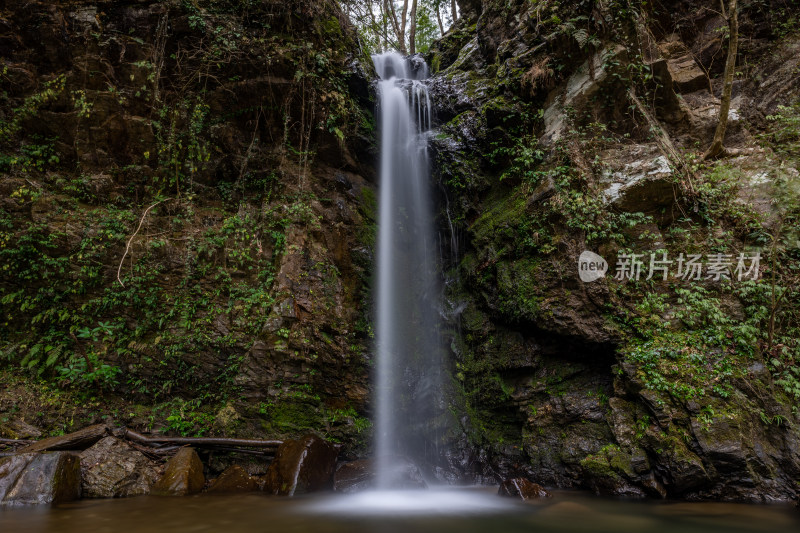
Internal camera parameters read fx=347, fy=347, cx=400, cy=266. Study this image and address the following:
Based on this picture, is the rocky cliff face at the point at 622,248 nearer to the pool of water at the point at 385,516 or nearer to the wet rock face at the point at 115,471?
the pool of water at the point at 385,516

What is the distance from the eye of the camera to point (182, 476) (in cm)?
464

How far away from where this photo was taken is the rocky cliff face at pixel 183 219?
19.0 feet

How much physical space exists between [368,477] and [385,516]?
4.44 feet

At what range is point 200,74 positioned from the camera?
7102mm

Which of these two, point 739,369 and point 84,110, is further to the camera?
point 84,110

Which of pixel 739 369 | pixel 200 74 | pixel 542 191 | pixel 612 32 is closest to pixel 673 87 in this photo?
pixel 612 32

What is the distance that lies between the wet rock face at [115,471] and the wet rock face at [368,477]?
254 centimetres

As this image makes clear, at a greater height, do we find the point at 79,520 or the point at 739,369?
the point at 739,369

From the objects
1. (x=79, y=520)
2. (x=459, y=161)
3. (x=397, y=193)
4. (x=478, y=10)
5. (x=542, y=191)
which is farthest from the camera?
(x=478, y=10)

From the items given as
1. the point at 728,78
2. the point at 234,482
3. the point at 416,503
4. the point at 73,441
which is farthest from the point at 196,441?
the point at 728,78

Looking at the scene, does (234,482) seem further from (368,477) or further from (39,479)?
(39,479)

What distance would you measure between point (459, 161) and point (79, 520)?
8.05m

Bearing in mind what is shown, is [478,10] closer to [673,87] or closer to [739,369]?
[673,87]

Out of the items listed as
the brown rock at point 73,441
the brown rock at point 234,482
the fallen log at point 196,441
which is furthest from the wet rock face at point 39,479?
the brown rock at point 234,482
